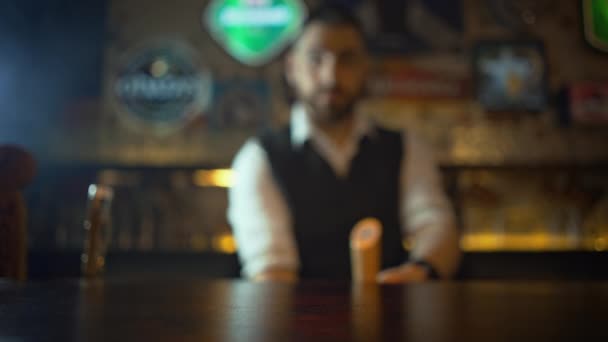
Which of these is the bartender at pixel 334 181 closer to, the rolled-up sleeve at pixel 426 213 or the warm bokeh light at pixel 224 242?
the rolled-up sleeve at pixel 426 213

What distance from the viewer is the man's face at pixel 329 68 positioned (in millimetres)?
1896

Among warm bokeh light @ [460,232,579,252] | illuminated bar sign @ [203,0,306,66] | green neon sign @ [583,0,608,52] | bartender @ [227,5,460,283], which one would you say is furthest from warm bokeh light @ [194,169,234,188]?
green neon sign @ [583,0,608,52]

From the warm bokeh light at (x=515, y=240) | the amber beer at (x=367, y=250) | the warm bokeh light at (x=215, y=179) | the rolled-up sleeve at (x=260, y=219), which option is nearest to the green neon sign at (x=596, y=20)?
the warm bokeh light at (x=515, y=240)

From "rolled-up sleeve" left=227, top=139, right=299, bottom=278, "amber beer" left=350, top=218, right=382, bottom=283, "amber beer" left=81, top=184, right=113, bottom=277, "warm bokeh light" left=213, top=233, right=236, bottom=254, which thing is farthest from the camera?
"warm bokeh light" left=213, top=233, right=236, bottom=254

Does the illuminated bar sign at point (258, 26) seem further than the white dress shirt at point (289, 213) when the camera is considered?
Yes

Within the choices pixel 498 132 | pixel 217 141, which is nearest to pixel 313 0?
pixel 217 141

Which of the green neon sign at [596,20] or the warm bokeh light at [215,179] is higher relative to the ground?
the green neon sign at [596,20]

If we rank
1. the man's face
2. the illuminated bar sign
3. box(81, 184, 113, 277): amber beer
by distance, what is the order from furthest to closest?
the illuminated bar sign
the man's face
box(81, 184, 113, 277): amber beer

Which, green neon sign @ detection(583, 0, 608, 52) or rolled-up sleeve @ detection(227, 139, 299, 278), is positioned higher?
green neon sign @ detection(583, 0, 608, 52)

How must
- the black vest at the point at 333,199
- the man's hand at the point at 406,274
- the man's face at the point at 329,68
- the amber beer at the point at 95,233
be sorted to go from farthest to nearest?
the man's face at the point at 329,68 → the black vest at the point at 333,199 → the man's hand at the point at 406,274 → the amber beer at the point at 95,233

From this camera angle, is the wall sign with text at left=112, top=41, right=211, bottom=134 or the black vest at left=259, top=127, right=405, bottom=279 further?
the wall sign with text at left=112, top=41, right=211, bottom=134

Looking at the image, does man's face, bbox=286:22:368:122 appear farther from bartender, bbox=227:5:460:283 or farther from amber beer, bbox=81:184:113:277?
amber beer, bbox=81:184:113:277

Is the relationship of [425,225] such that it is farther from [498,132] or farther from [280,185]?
[498,132]

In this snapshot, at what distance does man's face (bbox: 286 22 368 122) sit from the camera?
6.22ft
